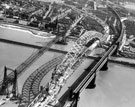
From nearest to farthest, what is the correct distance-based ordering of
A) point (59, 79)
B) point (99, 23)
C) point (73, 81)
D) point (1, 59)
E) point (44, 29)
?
point (59, 79)
point (73, 81)
point (1, 59)
point (44, 29)
point (99, 23)

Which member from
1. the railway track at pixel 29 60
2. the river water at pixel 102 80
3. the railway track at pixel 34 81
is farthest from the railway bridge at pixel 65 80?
the railway track at pixel 29 60

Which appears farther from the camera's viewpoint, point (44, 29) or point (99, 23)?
point (99, 23)

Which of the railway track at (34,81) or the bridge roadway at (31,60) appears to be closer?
the railway track at (34,81)

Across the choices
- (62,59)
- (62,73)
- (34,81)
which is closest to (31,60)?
(62,59)

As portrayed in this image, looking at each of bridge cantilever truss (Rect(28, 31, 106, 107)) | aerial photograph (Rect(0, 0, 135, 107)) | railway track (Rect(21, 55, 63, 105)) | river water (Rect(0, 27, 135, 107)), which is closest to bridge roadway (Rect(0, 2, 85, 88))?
aerial photograph (Rect(0, 0, 135, 107))

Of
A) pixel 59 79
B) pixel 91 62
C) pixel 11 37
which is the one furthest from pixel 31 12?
pixel 59 79

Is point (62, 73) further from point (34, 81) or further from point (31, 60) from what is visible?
point (31, 60)

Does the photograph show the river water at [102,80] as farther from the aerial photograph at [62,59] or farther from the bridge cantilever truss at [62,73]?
the bridge cantilever truss at [62,73]

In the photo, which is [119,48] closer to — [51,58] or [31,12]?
[51,58]

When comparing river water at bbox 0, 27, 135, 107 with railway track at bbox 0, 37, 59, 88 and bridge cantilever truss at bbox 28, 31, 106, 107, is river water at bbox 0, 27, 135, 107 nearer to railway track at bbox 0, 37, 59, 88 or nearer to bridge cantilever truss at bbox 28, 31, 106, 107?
railway track at bbox 0, 37, 59, 88
